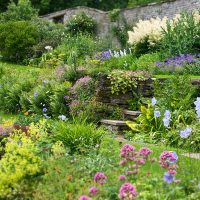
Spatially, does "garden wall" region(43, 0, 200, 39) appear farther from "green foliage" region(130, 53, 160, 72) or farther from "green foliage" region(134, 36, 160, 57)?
"green foliage" region(130, 53, 160, 72)

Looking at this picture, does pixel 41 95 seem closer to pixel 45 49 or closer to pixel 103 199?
pixel 103 199

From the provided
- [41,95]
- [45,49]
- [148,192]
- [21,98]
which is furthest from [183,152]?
[45,49]

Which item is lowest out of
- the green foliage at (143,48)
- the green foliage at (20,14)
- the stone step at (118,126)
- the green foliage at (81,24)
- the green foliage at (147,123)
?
the stone step at (118,126)

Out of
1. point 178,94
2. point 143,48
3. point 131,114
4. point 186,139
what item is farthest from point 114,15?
point 186,139

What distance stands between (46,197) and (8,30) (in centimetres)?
1607

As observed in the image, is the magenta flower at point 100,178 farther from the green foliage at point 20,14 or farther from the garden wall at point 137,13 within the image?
the green foliage at point 20,14

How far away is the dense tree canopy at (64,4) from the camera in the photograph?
36.4 m

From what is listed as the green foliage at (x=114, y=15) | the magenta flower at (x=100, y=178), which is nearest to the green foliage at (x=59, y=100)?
the magenta flower at (x=100, y=178)

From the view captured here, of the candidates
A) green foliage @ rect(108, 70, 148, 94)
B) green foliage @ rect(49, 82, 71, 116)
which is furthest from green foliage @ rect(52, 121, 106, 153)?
green foliage @ rect(49, 82, 71, 116)

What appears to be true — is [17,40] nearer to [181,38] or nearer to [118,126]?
[181,38]

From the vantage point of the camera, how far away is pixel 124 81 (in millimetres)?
10312

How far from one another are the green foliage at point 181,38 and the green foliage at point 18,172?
7251mm

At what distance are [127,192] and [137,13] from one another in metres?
17.7

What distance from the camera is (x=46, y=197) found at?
535cm
